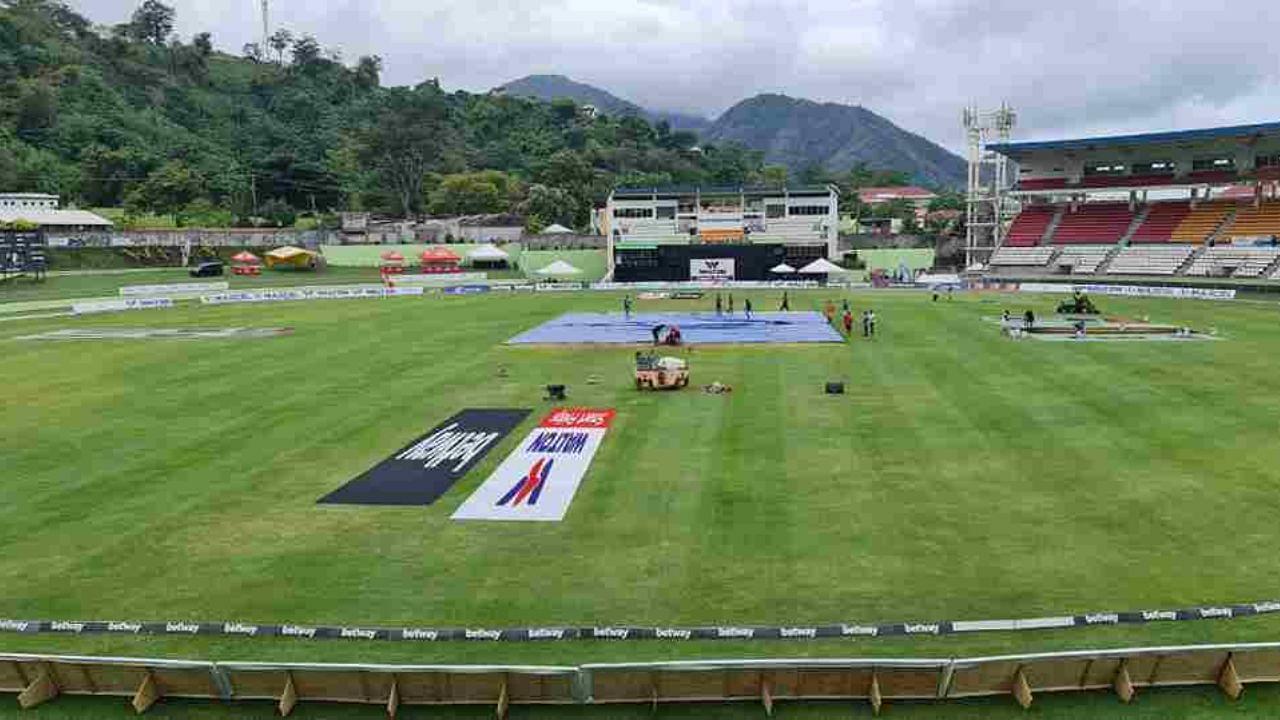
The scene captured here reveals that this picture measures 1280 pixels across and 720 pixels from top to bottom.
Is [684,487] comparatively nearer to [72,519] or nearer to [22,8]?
[72,519]

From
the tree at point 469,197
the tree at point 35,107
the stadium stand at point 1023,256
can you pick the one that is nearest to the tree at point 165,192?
the tree at point 35,107

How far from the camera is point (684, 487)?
64.9 ft

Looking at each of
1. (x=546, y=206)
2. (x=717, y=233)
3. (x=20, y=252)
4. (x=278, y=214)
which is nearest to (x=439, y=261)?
(x=717, y=233)

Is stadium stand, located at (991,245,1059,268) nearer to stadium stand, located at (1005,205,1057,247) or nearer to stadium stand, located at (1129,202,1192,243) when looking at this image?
stadium stand, located at (1005,205,1057,247)

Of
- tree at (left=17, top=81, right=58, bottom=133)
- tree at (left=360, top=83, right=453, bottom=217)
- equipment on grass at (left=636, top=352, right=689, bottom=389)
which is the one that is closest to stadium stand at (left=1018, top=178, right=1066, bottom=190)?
equipment on grass at (left=636, top=352, right=689, bottom=389)

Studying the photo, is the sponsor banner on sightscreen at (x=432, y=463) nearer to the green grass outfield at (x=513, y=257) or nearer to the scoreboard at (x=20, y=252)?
the scoreboard at (x=20, y=252)

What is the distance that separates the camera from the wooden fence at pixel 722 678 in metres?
10.8

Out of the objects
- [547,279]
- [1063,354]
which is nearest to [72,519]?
[1063,354]

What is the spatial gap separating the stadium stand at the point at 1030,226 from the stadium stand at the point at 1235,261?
15.8m

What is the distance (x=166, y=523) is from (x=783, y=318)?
133 ft

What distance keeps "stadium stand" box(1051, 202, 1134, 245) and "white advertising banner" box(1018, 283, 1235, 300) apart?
10.7m

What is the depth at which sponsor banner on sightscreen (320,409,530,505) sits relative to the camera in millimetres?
19703

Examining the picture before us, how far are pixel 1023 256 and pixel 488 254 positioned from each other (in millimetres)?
54346

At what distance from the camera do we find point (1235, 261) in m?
72.7
